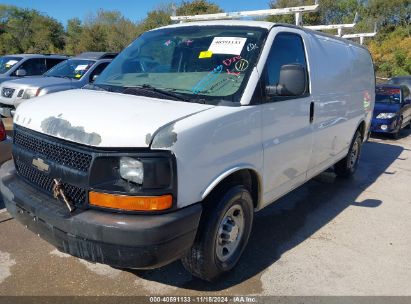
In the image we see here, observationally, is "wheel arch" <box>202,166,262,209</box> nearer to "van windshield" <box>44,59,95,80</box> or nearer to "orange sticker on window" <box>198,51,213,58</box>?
"orange sticker on window" <box>198,51,213,58</box>

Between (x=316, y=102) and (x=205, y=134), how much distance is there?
80.4 inches

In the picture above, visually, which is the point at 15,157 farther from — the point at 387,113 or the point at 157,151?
the point at 387,113

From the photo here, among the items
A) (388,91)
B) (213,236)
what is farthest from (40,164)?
(388,91)

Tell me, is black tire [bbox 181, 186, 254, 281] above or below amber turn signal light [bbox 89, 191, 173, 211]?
below

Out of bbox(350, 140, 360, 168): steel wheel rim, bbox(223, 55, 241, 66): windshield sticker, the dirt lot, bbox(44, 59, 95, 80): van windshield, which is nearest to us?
the dirt lot

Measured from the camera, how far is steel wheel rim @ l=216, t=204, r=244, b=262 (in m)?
3.21

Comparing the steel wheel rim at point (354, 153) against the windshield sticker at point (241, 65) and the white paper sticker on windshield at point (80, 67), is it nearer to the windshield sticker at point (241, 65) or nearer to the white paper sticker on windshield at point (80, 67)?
the windshield sticker at point (241, 65)

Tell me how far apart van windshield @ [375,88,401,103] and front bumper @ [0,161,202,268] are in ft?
35.8

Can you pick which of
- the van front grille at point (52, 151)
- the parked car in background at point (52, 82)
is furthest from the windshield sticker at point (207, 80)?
the parked car in background at point (52, 82)

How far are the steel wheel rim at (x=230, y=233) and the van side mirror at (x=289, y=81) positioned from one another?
1.04 metres

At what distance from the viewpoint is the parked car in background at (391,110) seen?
10.9 metres

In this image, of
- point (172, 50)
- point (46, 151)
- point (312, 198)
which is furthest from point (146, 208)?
point (312, 198)

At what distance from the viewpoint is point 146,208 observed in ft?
8.18

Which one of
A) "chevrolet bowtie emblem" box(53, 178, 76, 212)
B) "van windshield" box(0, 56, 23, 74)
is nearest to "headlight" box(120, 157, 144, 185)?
"chevrolet bowtie emblem" box(53, 178, 76, 212)
